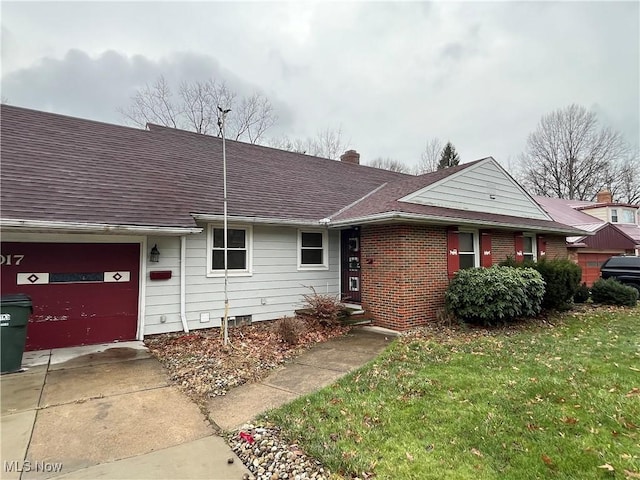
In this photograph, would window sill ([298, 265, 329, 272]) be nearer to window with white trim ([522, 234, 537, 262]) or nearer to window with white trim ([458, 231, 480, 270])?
window with white trim ([458, 231, 480, 270])

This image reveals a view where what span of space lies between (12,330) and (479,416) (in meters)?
6.64

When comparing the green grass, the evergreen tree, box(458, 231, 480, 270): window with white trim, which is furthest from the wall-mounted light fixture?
the evergreen tree

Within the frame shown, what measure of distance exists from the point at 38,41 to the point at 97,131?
3054 millimetres

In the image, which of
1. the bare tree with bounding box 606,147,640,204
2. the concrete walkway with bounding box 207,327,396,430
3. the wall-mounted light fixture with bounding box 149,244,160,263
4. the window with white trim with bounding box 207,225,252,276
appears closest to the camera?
the concrete walkway with bounding box 207,327,396,430

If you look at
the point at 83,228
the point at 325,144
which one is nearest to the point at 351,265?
the point at 83,228

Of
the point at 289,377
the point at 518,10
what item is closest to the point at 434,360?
the point at 289,377

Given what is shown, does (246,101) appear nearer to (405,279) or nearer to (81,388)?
(405,279)

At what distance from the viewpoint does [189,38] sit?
1160 centimetres

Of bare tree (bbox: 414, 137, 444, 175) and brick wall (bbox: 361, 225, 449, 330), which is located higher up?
bare tree (bbox: 414, 137, 444, 175)

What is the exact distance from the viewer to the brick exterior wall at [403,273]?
880 centimetres

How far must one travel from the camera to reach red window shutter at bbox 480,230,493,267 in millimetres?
10625

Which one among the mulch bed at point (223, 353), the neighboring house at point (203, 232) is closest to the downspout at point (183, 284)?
the neighboring house at point (203, 232)

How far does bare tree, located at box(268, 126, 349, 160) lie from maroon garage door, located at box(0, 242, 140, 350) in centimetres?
2148

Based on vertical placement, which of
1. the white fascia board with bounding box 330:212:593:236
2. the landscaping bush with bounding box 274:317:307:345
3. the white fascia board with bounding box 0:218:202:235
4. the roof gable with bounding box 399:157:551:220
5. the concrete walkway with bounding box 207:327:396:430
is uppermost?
the roof gable with bounding box 399:157:551:220
